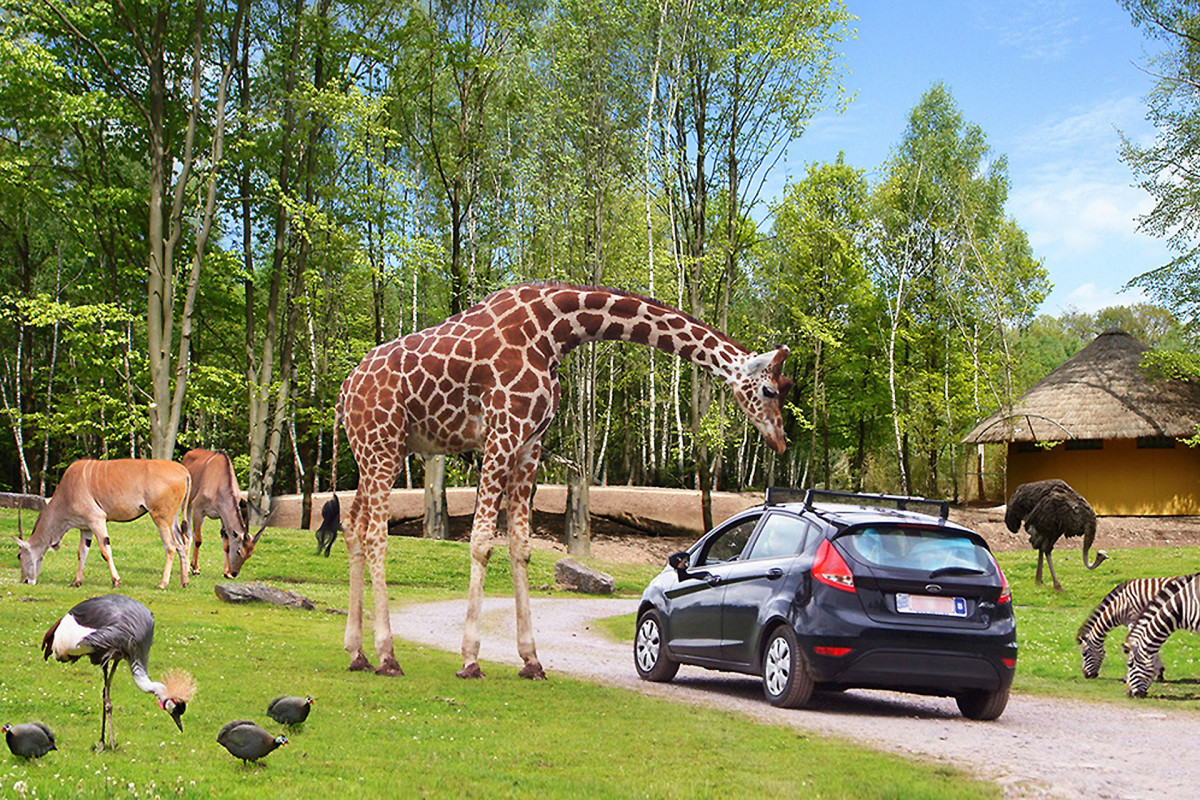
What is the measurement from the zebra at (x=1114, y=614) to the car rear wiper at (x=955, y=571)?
420 centimetres

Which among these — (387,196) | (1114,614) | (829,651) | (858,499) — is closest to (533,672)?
(829,651)

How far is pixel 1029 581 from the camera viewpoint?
2941 centimetres

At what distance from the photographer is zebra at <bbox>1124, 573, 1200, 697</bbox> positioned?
43.2ft

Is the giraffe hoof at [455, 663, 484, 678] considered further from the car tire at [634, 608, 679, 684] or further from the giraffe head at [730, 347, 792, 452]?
the giraffe head at [730, 347, 792, 452]

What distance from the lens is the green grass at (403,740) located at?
281 inches

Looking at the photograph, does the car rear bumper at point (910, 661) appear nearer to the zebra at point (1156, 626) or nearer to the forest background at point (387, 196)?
the zebra at point (1156, 626)

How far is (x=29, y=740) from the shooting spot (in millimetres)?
7152

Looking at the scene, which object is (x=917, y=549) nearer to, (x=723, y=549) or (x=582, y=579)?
(x=723, y=549)

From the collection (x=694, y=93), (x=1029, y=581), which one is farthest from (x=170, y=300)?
(x=1029, y=581)

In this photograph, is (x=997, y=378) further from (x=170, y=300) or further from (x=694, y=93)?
(x=170, y=300)

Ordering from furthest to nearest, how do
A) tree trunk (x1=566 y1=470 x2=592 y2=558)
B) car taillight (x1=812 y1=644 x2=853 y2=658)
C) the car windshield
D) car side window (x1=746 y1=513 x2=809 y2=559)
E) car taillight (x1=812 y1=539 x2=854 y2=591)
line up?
1. tree trunk (x1=566 y1=470 x2=592 y2=558)
2. car side window (x1=746 y1=513 x2=809 y2=559)
3. the car windshield
4. car taillight (x1=812 y1=539 x2=854 y2=591)
5. car taillight (x1=812 y1=644 x2=853 y2=658)

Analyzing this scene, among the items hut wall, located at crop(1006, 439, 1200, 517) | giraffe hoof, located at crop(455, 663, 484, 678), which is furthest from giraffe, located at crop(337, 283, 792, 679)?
hut wall, located at crop(1006, 439, 1200, 517)

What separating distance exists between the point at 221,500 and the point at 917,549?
56.2 feet

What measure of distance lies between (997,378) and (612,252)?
22.2m
